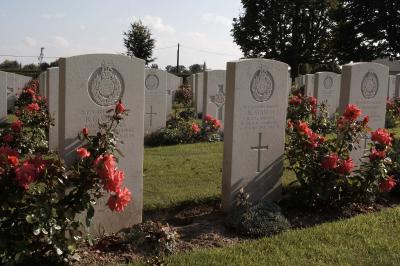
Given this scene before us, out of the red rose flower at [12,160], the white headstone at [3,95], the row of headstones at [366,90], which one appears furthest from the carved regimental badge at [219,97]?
the red rose flower at [12,160]

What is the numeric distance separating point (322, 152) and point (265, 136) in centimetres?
70

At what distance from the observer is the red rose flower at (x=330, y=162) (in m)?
5.41

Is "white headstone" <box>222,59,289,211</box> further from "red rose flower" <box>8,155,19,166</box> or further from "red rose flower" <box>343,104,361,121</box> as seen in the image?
"red rose flower" <box>8,155,19,166</box>

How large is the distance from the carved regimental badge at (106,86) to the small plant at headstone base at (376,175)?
2.96 metres

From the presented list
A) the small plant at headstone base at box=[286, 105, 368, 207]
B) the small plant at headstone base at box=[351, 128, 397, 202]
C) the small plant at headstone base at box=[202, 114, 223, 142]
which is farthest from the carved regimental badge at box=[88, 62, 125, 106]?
the small plant at headstone base at box=[202, 114, 223, 142]

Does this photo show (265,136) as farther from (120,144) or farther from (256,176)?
(120,144)

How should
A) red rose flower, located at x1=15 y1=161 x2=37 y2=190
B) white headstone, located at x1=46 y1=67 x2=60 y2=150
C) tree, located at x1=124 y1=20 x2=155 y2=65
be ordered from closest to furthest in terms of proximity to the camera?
red rose flower, located at x1=15 y1=161 x2=37 y2=190 → white headstone, located at x1=46 y1=67 x2=60 y2=150 → tree, located at x1=124 y1=20 x2=155 y2=65

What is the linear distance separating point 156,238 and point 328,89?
11296mm

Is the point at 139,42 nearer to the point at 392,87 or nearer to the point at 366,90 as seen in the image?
the point at 392,87

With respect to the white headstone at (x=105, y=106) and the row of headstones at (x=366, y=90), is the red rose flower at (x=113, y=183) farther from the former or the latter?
the row of headstones at (x=366, y=90)

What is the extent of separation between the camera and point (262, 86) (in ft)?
18.6

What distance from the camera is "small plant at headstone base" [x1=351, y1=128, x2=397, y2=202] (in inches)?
222

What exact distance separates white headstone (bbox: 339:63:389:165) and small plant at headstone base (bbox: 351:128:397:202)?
3.41 ft

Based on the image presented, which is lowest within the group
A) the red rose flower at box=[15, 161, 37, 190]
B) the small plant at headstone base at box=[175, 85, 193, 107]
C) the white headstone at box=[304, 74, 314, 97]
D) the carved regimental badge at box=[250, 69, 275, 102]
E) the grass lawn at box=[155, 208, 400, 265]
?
the grass lawn at box=[155, 208, 400, 265]
